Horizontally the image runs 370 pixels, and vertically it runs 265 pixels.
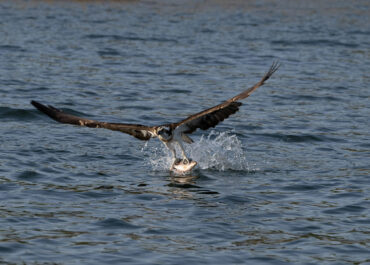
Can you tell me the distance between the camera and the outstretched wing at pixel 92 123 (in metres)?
10.9

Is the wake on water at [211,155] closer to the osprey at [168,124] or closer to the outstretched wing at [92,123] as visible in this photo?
the osprey at [168,124]

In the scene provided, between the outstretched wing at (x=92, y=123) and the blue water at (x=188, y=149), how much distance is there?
710 mm

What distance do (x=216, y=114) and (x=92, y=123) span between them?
186 cm

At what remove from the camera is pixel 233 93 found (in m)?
18.5

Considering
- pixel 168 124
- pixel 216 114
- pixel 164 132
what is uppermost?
pixel 216 114

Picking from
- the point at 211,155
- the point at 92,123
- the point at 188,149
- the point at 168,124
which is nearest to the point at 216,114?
the point at 168,124

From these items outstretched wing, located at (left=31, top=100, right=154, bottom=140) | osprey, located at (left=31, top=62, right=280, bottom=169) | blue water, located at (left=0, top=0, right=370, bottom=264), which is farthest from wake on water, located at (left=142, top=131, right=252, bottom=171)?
outstretched wing, located at (left=31, top=100, right=154, bottom=140)

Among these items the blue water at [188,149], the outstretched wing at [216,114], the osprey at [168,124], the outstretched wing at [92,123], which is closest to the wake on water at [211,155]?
the blue water at [188,149]

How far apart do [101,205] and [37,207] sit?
81cm

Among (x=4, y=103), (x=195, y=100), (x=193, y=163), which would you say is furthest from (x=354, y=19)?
(x=193, y=163)

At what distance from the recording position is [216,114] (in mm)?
10289

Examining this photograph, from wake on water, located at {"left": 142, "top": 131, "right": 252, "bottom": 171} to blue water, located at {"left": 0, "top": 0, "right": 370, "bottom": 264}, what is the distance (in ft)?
0.11

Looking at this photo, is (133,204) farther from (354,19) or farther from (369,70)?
(354,19)

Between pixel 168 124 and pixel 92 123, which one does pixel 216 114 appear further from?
pixel 92 123
